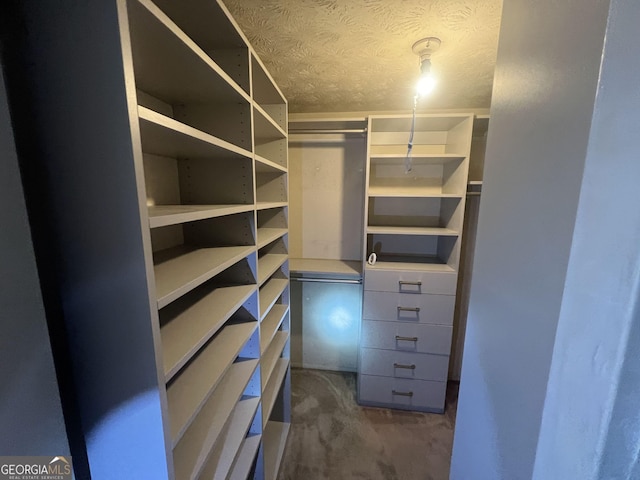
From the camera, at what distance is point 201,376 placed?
32.6 inches

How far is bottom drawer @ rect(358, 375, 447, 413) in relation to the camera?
74.8 inches

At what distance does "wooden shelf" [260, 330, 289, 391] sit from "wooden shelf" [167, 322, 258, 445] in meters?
0.37

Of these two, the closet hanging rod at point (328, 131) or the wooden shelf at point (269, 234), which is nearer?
the wooden shelf at point (269, 234)

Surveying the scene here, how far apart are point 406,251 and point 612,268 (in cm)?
187

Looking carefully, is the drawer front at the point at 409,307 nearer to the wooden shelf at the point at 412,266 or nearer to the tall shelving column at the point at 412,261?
the tall shelving column at the point at 412,261

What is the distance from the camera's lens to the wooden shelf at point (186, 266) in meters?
0.62

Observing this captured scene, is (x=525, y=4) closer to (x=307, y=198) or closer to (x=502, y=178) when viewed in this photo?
(x=502, y=178)

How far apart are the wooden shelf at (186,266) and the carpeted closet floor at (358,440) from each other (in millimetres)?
1481

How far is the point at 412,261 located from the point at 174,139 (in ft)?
5.90

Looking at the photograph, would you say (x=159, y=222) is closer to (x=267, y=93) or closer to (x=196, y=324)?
(x=196, y=324)

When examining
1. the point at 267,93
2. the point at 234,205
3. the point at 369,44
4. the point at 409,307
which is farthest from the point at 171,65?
the point at 409,307

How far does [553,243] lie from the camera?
0.45m

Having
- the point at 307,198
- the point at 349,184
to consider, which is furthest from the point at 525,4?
the point at 307,198

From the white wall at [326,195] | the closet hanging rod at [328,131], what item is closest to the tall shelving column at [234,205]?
the closet hanging rod at [328,131]
